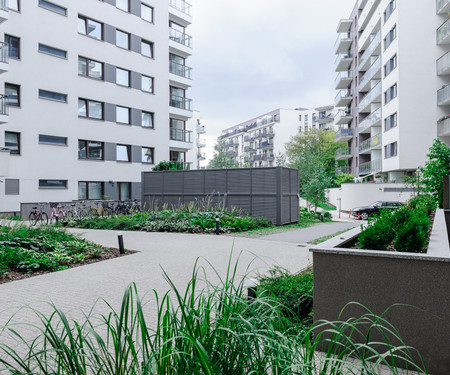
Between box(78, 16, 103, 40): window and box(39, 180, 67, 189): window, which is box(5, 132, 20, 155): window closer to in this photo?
box(39, 180, 67, 189): window

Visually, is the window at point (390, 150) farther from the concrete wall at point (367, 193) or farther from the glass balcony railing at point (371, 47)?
the glass balcony railing at point (371, 47)

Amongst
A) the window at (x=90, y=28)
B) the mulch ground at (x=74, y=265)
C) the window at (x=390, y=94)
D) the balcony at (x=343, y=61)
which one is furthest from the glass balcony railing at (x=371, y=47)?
the mulch ground at (x=74, y=265)

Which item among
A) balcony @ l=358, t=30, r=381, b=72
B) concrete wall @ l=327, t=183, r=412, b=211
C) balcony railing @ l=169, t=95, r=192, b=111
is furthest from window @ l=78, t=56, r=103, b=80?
balcony @ l=358, t=30, r=381, b=72

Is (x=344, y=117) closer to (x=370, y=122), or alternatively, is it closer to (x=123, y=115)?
(x=370, y=122)

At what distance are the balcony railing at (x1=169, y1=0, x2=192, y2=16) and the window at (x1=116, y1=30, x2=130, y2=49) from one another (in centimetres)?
692

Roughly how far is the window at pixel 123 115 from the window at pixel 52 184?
6.90 metres

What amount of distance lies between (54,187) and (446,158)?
22.6 meters

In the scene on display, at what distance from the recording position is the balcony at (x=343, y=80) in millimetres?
53406

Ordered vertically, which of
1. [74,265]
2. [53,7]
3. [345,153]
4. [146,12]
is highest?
[146,12]

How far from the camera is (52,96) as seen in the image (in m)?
26.5

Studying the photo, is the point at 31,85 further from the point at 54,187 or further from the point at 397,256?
the point at 397,256

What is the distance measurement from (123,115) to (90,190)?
6.69m

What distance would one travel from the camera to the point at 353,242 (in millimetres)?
5508

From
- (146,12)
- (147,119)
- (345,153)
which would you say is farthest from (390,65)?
(147,119)
